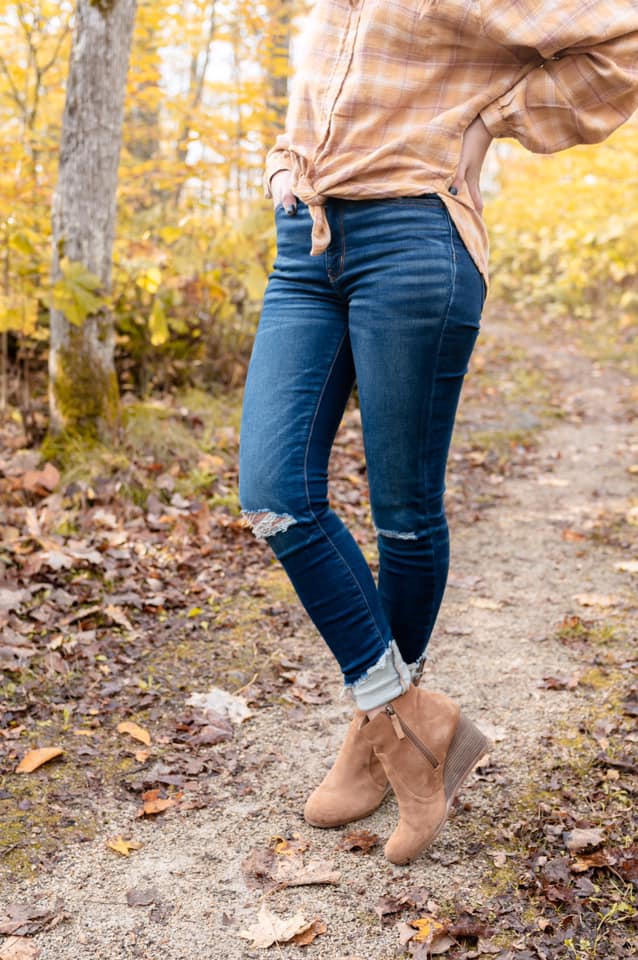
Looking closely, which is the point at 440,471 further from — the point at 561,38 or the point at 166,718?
the point at 166,718

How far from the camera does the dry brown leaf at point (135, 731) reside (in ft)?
8.08

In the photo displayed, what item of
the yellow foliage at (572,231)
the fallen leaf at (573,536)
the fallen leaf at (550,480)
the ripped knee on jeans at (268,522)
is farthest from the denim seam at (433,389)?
the yellow foliage at (572,231)

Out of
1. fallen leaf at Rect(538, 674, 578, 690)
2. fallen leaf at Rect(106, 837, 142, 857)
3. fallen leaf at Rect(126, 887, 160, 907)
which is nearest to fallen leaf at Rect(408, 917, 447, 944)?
fallen leaf at Rect(126, 887, 160, 907)

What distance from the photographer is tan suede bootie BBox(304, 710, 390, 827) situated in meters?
2.08

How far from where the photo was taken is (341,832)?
208 centimetres

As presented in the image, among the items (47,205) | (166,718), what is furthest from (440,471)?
(47,205)

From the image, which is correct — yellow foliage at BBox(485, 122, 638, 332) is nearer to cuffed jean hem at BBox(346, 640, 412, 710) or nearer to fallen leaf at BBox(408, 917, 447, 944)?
cuffed jean hem at BBox(346, 640, 412, 710)

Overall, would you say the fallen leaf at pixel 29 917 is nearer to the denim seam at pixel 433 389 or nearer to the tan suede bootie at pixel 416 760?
the tan suede bootie at pixel 416 760

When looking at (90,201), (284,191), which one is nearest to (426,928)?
(284,191)

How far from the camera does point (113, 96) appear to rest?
4176mm

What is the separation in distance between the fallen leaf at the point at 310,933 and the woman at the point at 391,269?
0.82ft

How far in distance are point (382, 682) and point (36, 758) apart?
103cm

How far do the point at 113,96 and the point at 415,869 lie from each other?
3746 mm

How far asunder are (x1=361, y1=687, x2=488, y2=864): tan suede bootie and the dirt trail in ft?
0.23
